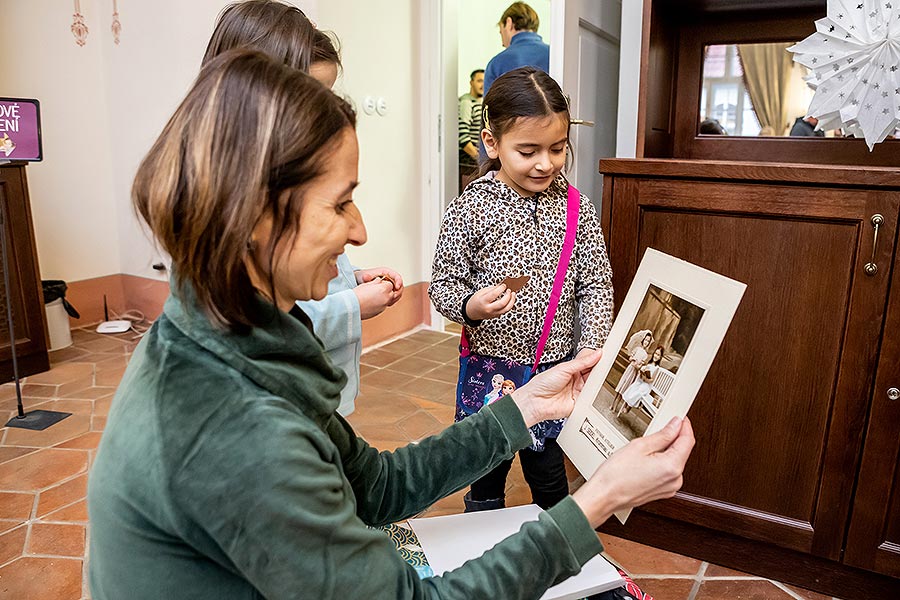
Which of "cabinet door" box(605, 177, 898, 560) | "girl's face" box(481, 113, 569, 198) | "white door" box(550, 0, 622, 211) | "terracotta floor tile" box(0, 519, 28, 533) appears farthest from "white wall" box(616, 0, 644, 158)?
"terracotta floor tile" box(0, 519, 28, 533)

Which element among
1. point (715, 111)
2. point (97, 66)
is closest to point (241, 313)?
point (715, 111)

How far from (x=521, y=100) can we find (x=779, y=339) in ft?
2.81

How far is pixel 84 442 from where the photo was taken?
2.70 meters

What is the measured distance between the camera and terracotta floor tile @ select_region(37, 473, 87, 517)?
226 centimetres

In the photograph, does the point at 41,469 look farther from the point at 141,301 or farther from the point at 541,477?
the point at 141,301

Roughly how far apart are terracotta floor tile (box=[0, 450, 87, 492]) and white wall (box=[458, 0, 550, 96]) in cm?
444

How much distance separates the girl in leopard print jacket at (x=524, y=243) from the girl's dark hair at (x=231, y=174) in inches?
37.7

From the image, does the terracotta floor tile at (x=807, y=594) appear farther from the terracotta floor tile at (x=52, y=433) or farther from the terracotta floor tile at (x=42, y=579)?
the terracotta floor tile at (x=52, y=433)

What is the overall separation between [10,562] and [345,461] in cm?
155

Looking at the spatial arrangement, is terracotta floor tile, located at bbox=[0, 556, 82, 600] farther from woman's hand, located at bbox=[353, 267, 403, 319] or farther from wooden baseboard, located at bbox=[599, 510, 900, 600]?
wooden baseboard, located at bbox=[599, 510, 900, 600]

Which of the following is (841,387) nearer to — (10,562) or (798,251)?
(798,251)

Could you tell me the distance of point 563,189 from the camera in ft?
5.82

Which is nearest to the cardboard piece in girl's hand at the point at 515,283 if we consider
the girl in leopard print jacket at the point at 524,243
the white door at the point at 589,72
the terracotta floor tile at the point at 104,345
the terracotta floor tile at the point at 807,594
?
the girl in leopard print jacket at the point at 524,243

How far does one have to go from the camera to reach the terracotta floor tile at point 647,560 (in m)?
1.93
